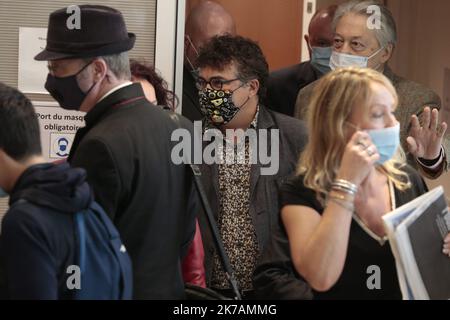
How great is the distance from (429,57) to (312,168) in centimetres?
296

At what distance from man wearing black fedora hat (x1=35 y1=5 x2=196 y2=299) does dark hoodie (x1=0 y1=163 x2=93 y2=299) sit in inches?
7.6

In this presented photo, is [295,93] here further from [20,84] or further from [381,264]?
[381,264]

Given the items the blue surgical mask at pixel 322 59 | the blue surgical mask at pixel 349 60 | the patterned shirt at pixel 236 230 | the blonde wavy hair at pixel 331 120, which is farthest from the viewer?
the blue surgical mask at pixel 322 59

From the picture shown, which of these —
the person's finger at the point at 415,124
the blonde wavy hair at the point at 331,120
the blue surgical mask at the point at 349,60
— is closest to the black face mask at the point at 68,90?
the blonde wavy hair at the point at 331,120

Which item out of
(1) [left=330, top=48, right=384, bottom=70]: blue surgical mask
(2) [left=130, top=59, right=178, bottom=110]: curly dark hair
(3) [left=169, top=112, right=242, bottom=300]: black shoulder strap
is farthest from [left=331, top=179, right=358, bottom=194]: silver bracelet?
(1) [left=330, top=48, right=384, bottom=70]: blue surgical mask

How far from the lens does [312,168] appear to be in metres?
2.22

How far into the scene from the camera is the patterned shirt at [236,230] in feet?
9.34

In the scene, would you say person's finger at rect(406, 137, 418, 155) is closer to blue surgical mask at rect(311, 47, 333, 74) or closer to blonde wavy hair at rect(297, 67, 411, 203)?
blonde wavy hair at rect(297, 67, 411, 203)

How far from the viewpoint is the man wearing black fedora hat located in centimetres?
216

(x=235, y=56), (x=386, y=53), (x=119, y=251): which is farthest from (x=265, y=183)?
(x=119, y=251)

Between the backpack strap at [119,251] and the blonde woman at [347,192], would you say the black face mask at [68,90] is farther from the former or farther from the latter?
the blonde woman at [347,192]
